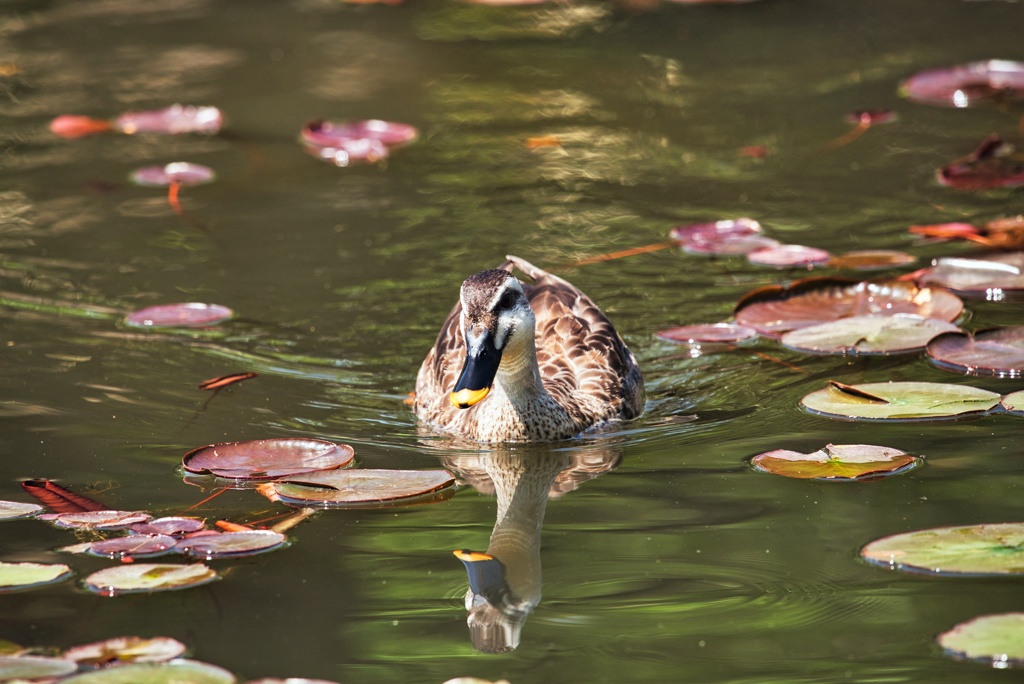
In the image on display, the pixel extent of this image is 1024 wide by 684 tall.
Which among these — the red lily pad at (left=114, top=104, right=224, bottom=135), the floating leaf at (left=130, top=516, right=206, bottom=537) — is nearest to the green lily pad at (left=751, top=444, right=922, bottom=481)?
the floating leaf at (left=130, top=516, right=206, bottom=537)

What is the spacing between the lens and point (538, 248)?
9.67 meters

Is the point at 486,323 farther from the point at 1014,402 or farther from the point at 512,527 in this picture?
the point at 1014,402

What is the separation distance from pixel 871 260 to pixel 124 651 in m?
5.53

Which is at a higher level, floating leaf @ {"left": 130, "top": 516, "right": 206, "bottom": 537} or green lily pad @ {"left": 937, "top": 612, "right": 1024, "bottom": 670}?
floating leaf @ {"left": 130, "top": 516, "right": 206, "bottom": 537}

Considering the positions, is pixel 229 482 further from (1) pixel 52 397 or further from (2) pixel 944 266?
(2) pixel 944 266

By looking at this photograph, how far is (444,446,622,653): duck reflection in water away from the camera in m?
5.09

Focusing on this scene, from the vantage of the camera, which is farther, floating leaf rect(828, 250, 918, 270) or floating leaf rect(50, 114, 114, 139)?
floating leaf rect(50, 114, 114, 139)

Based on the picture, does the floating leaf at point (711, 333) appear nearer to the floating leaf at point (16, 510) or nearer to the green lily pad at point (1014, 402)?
the green lily pad at point (1014, 402)

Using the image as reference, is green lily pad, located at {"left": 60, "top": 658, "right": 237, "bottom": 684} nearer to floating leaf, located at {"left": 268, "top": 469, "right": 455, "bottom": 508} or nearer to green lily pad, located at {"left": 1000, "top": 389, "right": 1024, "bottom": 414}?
floating leaf, located at {"left": 268, "top": 469, "right": 455, "bottom": 508}

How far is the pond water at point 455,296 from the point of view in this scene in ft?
16.5

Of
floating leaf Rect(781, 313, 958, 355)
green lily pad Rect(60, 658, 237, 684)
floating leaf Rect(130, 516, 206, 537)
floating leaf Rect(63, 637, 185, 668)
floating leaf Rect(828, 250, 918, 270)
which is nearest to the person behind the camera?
green lily pad Rect(60, 658, 237, 684)

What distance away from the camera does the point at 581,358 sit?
771 centimetres

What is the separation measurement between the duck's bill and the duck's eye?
17cm

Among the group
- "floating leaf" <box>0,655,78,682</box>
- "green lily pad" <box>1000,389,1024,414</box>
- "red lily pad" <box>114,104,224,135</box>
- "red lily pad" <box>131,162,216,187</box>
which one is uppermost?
"red lily pad" <box>114,104,224,135</box>
